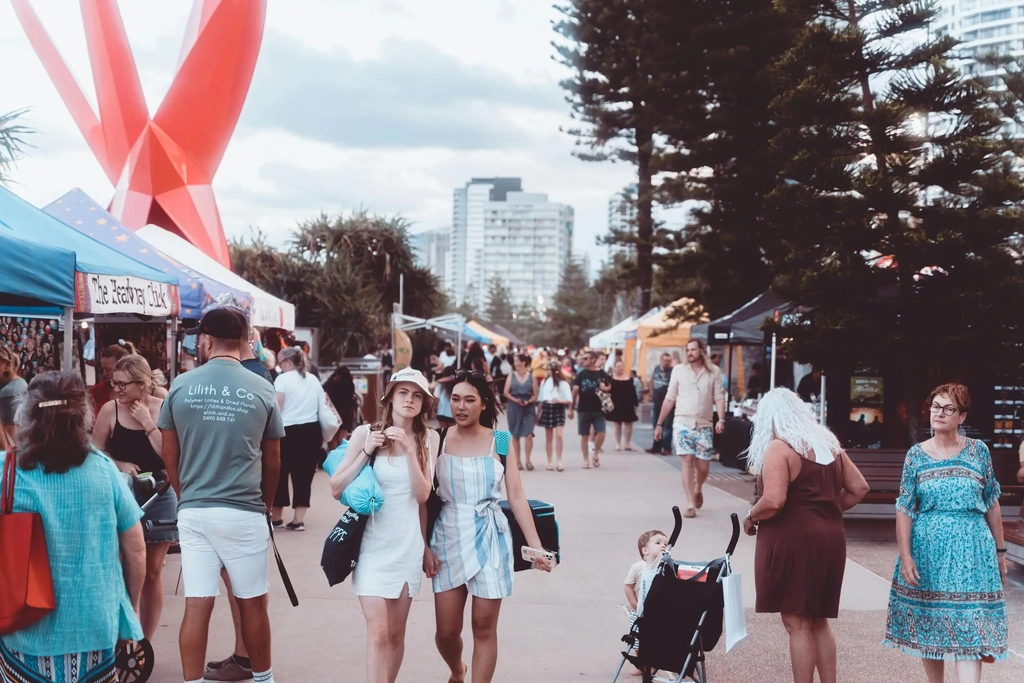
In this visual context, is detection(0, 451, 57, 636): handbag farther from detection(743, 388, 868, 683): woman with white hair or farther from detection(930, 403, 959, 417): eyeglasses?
detection(930, 403, 959, 417): eyeglasses

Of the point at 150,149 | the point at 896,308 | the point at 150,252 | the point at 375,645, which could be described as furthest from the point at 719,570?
the point at 150,149

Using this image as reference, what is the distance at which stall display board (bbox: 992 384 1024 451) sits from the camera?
1087cm

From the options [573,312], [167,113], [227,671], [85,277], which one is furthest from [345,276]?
[573,312]

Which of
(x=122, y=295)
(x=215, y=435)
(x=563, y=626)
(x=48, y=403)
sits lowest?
(x=563, y=626)

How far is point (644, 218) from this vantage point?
27156 millimetres

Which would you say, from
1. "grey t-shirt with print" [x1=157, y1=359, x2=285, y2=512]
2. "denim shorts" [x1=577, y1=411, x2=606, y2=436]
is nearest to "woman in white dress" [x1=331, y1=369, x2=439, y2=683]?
"grey t-shirt with print" [x1=157, y1=359, x2=285, y2=512]

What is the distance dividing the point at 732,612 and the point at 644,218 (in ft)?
76.5

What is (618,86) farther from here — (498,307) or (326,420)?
(498,307)

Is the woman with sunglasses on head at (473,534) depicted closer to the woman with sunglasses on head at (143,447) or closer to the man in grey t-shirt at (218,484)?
the man in grey t-shirt at (218,484)

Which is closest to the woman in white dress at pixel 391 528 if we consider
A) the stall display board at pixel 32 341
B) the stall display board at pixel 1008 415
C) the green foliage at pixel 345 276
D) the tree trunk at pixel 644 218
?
the stall display board at pixel 32 341

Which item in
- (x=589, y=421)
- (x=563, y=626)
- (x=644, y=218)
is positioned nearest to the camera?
(x=563, y=626)

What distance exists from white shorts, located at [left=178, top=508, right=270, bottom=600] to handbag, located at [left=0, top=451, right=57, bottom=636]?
103 centimetres

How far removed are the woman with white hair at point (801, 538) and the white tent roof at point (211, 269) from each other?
8900mm

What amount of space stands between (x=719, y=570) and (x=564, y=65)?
26.5 meters
